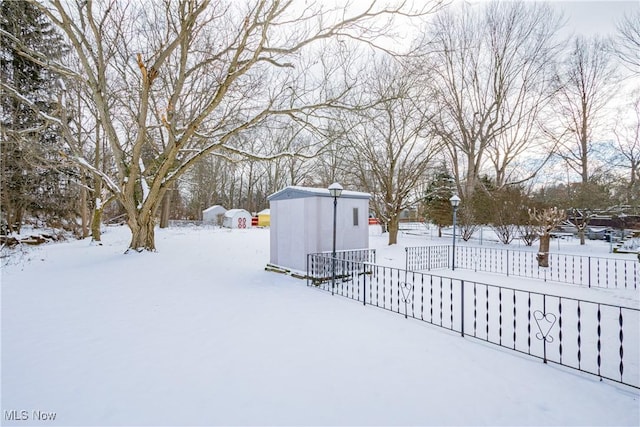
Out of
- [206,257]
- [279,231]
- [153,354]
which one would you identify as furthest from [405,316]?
[206,257]

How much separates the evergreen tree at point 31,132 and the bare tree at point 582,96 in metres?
24.9

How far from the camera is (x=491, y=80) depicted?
18.0m

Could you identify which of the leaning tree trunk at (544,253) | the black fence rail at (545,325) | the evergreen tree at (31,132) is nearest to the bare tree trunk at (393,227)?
the leaning tree trunk at (544,253)

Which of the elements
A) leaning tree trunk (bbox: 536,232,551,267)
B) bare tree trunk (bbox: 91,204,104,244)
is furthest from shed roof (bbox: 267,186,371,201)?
bare tree trunk (bbox: 91,204,104,244)

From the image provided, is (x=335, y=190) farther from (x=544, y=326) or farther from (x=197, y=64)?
(x=197, y=64)

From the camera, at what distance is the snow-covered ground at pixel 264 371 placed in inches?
98.7

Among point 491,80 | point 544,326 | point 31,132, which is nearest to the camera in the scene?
point 544,326

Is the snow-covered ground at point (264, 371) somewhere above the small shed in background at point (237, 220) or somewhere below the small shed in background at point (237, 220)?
below

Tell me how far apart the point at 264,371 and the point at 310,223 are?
4763 millimetres

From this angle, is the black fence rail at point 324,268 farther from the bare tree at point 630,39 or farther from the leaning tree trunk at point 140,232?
the bare tree at point 630,39

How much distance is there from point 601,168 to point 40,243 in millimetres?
29283

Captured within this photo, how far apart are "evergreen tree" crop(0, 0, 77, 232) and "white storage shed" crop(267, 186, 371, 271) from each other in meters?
9.50

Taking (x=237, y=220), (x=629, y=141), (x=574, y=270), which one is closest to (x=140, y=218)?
(x=574, y=270)

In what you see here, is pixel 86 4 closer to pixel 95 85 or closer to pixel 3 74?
pixel 95 85
